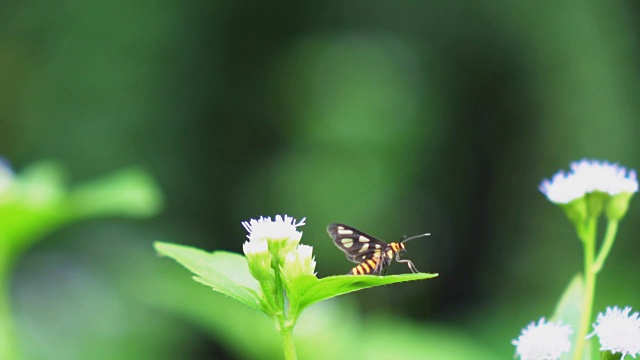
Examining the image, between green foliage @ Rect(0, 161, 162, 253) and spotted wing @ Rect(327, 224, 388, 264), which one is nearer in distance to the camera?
spotted wing @ Rect(327, 224, 388, 264)

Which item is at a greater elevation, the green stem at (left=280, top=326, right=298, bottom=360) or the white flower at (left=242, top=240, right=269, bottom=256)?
the white flower at (left=242, top=240, right=269, bottom=256)

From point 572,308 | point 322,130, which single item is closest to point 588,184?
point 572,308

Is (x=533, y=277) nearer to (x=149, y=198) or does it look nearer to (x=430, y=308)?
(x=430, y=308)

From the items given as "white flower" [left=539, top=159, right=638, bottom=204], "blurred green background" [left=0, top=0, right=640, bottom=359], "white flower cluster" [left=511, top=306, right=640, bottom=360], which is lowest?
"white flower cluster" [left=511, top=306, right=640, bottom=360]

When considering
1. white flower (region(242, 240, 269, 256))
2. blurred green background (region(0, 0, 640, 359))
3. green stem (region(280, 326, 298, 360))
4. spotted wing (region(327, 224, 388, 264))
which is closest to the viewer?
green stem (region(280, 326, 298, 360))

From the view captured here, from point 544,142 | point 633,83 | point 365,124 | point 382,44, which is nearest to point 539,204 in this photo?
point 544,142

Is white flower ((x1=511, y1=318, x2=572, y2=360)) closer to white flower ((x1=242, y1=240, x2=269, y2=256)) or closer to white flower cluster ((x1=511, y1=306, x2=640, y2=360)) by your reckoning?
white flower cluster ((x1=511, y1=306, x2=640, y2=360))

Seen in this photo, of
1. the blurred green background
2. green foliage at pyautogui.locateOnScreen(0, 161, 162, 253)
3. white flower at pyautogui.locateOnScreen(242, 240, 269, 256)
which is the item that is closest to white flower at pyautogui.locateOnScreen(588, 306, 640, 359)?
white flower at pyautogui.locateOnScreen(242, 240, 269, 256)
